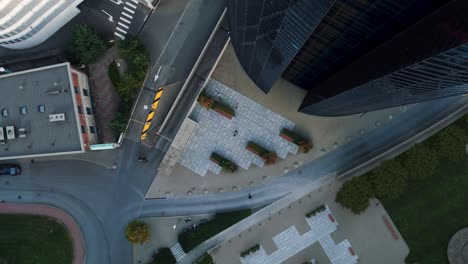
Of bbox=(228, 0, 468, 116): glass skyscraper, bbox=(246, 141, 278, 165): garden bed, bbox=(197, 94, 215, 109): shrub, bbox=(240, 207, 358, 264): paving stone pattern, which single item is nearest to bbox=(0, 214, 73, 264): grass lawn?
bbox=(240, 207, 358, 264): paving stone pattern

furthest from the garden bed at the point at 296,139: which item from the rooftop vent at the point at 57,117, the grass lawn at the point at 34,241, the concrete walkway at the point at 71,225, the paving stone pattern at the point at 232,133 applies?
the grass lawn at the point at 34,241

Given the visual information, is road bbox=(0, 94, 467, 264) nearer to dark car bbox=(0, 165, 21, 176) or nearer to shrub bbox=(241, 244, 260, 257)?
dark car bbox=(0, 165, 21, 176)

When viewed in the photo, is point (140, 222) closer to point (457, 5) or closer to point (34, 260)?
point (34, 260)

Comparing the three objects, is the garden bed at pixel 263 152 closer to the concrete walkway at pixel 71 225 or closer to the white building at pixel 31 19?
the concrete walkway at pixel 71 225

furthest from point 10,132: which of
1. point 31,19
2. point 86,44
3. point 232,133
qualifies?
point 232,133

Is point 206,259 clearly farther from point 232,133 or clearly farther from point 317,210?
point 232,133

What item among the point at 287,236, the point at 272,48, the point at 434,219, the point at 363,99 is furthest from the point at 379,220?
the point at 272,48
